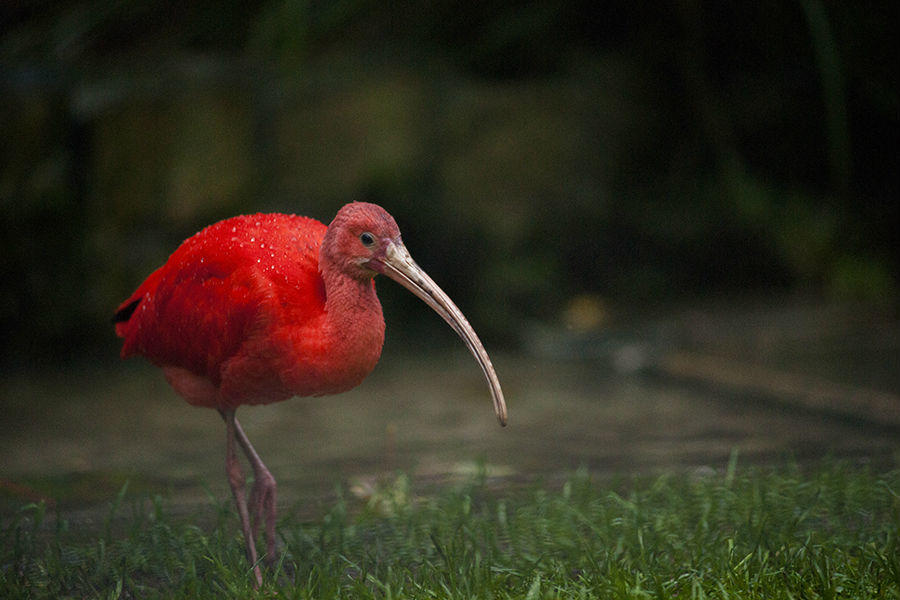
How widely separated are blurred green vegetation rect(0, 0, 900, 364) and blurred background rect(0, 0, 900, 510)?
0.01m

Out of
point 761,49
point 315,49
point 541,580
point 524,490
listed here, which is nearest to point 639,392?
point 761,49

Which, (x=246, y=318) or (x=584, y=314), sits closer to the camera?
(x=246, y=318)

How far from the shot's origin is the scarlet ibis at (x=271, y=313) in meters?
2.21

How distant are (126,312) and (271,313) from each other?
660mm

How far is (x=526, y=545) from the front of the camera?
271 centimetres

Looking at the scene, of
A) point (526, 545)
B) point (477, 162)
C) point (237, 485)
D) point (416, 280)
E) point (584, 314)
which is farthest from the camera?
point (584, 314)

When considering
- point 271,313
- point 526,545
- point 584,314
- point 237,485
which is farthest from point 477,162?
point 271,313

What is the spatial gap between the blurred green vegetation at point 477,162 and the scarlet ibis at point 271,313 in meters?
2.28

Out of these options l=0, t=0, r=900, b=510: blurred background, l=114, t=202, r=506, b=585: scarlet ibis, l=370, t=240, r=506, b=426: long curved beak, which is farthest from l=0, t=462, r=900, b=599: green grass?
l=0, t=0, r=900, b=510: blurred background

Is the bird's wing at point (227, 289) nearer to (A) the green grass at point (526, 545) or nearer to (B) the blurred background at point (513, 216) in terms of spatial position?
(A) the green grass at point (526, 545)

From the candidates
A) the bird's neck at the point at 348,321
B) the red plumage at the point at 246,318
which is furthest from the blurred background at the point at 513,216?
the bird's neck at the point at 348,321

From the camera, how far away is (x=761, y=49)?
4.67 metres

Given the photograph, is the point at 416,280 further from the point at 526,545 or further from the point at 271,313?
the point at 526,545

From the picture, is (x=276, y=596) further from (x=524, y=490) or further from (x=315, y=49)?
(x=315, y=49)
